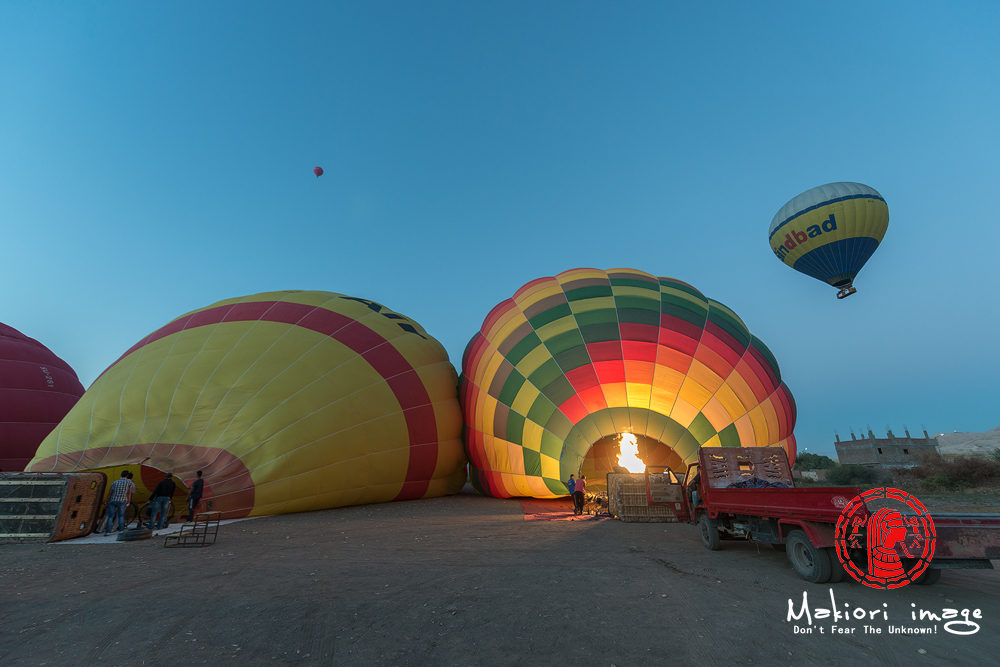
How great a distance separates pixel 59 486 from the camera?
650cm

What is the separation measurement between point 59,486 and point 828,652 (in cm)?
891

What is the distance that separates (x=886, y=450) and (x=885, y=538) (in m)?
36.6

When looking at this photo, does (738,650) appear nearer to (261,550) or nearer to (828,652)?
(828,652)

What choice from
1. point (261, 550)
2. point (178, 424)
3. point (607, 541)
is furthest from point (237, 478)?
point (607, 541)

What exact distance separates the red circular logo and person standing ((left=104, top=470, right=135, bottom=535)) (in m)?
9.23

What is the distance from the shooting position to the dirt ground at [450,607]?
9.10 feet

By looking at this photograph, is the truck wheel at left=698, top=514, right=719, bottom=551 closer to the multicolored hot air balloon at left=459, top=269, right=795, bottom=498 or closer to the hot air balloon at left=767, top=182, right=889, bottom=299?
the multicolored hot air balloon at left=459, top=269, right=795, bottom=498

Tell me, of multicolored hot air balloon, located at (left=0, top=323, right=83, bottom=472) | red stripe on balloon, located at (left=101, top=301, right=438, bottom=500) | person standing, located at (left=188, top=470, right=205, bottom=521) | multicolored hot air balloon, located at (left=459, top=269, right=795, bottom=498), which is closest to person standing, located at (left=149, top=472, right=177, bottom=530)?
person standing, located at (left=188, top=470, right=205, bottom=521)

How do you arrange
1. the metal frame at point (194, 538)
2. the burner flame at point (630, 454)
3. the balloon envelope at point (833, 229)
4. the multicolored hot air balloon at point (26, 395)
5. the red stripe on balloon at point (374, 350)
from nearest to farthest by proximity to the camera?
the metal frame at point (194, 538) < the burner flame at point (630, 454) < the red stripe on balloon at point (374, 350) < the multicolored hot air balloon at point (26, 395) < the balloon envelope at point (833, 229)

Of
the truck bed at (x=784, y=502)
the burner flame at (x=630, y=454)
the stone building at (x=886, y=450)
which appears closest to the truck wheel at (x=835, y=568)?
the truck bed at (x=784, y=502)

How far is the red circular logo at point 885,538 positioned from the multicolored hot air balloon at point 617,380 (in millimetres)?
4079

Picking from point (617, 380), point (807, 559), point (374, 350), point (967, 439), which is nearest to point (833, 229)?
point (617, 380)

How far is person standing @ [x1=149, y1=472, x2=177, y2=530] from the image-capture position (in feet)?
24.6

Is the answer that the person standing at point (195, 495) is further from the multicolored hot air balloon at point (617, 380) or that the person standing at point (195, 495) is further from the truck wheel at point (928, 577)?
the truck wheel at point (928, 577)
